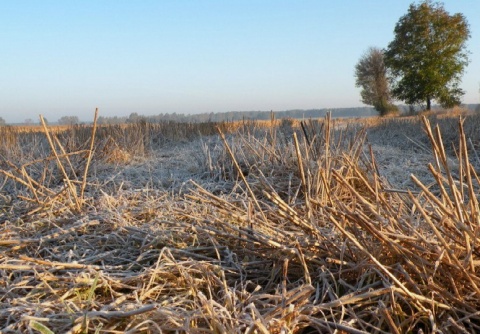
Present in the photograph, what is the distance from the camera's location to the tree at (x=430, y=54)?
25766mm

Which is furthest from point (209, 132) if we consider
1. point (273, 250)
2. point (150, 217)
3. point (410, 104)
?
point (410, 104)

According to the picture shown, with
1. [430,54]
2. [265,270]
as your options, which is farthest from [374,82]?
[265,270]

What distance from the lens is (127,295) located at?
1164 mm

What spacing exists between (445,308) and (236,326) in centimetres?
50

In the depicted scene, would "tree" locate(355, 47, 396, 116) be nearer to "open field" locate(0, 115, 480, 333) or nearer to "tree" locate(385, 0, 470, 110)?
"tree" locate(385, 0, 470, 110)

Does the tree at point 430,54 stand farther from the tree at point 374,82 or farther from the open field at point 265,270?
the open field at point 265,270

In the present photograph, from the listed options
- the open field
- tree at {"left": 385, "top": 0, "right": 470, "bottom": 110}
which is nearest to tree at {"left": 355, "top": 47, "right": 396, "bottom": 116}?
tree at {"left": 385, "top": 0, "right": 470, "bottom": 110}

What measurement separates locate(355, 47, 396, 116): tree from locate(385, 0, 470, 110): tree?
2.16 m

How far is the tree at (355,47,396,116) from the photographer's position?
28797 mm

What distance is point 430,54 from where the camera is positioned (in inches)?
1013

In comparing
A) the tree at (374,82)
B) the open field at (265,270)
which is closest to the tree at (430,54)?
the tree at (374,82)

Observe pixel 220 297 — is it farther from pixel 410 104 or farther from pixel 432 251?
pixel 410 104

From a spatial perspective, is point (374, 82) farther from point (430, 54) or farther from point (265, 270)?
point (265, 270)

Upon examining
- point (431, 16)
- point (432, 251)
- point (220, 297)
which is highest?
point (431, 16)
